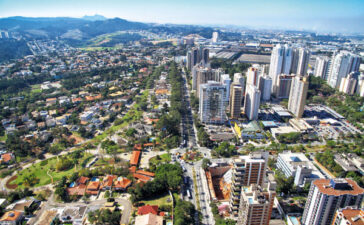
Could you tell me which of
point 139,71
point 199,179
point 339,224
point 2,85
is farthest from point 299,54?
point 2,85

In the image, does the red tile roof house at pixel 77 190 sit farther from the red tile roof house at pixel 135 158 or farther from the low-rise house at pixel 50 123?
the low-rise house at pixel 50 123

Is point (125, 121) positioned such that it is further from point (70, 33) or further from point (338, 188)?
point (70, 33)

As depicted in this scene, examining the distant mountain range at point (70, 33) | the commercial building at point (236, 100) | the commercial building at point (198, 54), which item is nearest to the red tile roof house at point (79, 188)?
the commercial building at point (236, 100)

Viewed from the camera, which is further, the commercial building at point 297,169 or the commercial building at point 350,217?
the commercial building at point 297,169

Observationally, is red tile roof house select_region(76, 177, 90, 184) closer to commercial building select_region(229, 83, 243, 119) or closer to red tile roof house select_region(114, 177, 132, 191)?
red tile roof house select_region(114, 177, 132, 191)

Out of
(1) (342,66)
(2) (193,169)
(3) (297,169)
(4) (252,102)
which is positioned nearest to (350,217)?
(3) (297,169)
